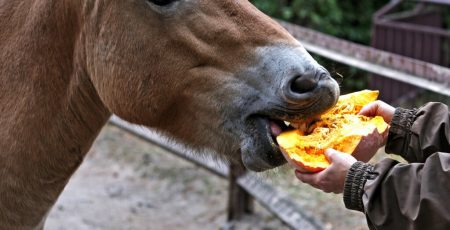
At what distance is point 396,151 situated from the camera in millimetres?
2527

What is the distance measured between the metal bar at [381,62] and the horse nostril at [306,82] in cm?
149

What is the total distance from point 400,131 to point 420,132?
0.08 metres

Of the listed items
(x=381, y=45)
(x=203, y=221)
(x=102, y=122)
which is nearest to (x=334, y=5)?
(x=381, y=45)

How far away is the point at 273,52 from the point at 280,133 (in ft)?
0.95

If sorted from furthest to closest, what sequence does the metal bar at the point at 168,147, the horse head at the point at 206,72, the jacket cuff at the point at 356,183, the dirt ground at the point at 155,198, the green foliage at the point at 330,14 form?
1. the green foliage at the point at 330,14
2. the metal bar at the point at 168,147
3. the dirt ground at the point at 155,198
4. the horse head at the point at 206,72
5. the jacket cuff at the point at 356,183

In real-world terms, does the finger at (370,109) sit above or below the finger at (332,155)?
below

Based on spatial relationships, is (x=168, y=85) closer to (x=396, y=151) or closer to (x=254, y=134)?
(x=254, y=134)

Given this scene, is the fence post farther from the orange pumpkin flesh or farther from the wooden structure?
the orange pumpkin flesh

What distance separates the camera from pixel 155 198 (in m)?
6.29

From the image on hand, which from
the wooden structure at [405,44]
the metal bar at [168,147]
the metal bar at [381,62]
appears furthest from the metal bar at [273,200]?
the wooden structure at [405,44]

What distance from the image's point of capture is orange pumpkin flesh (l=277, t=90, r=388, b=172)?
228 centimetres

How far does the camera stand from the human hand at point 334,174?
86.4 inches

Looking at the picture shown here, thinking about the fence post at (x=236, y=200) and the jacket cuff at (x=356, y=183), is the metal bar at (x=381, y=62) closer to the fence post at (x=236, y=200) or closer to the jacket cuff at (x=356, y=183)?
the fence post at (x=236, y=200)

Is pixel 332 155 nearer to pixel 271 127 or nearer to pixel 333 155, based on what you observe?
pixel 333 155
